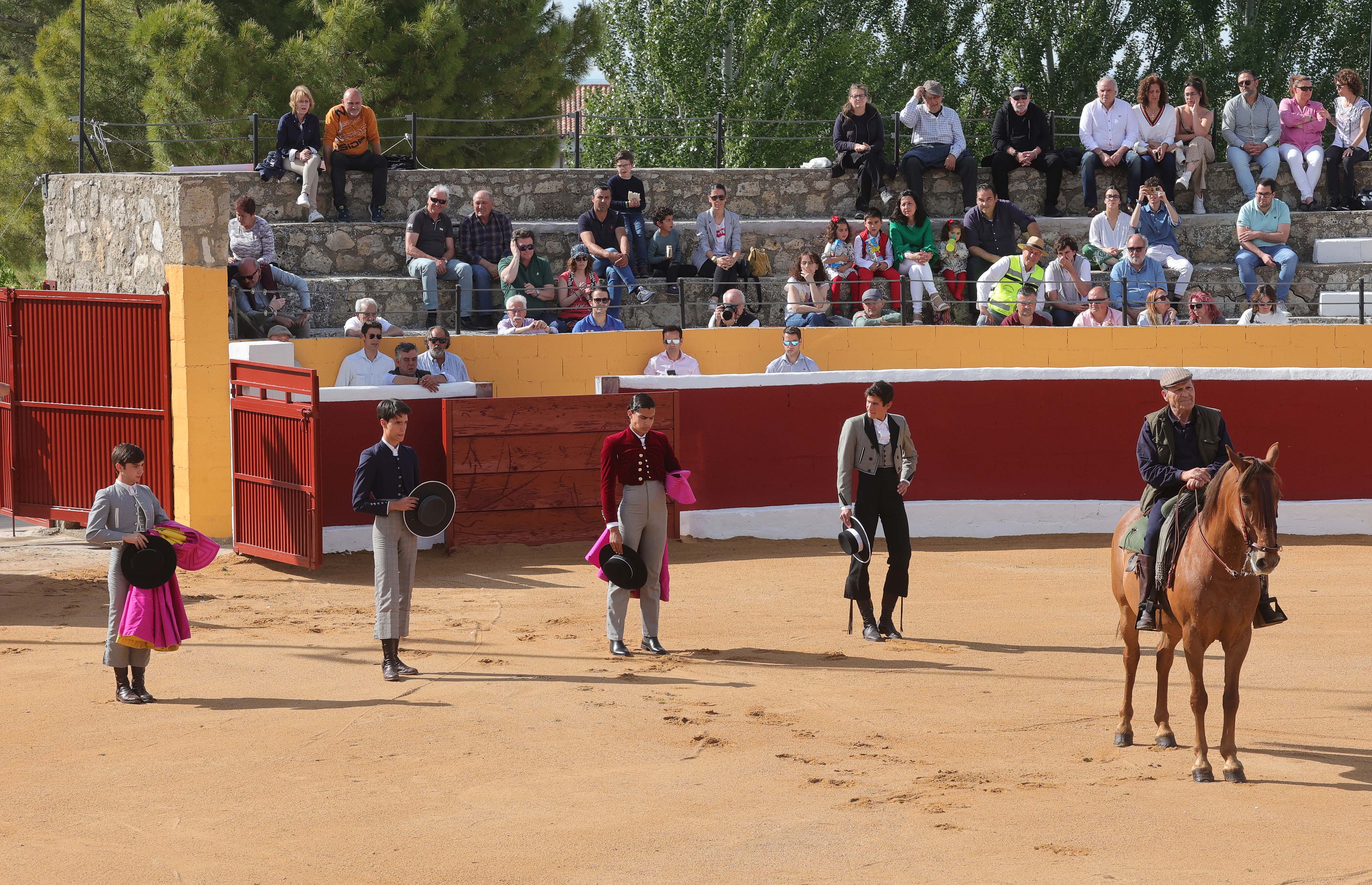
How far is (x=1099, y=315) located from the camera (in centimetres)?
1484

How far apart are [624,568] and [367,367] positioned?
4.93m

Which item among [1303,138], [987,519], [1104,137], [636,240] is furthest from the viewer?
[1303,138]

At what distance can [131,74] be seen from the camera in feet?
74.6

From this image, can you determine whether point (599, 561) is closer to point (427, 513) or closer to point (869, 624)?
point (427, 513)

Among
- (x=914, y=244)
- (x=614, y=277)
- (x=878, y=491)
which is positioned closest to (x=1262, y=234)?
(x=914, y=244)

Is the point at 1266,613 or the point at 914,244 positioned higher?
the point at 914,244

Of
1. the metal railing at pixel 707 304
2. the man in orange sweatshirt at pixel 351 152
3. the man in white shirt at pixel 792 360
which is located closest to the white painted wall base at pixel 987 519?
the man in white shirt at pixel 792 360

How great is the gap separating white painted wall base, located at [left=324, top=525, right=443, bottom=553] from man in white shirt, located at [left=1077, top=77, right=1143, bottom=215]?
28.3ft

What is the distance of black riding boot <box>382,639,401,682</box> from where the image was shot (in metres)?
8.62

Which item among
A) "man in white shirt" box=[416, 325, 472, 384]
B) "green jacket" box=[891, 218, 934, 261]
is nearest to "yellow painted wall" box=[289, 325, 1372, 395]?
"man in white shirt" box=[416, 325, 472, 384]

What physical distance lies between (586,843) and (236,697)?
3037 mm

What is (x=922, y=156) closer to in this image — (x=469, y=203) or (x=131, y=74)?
(x=469, y=203)

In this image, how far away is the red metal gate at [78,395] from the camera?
12.6 metres

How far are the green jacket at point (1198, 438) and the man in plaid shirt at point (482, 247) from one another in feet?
28.7
